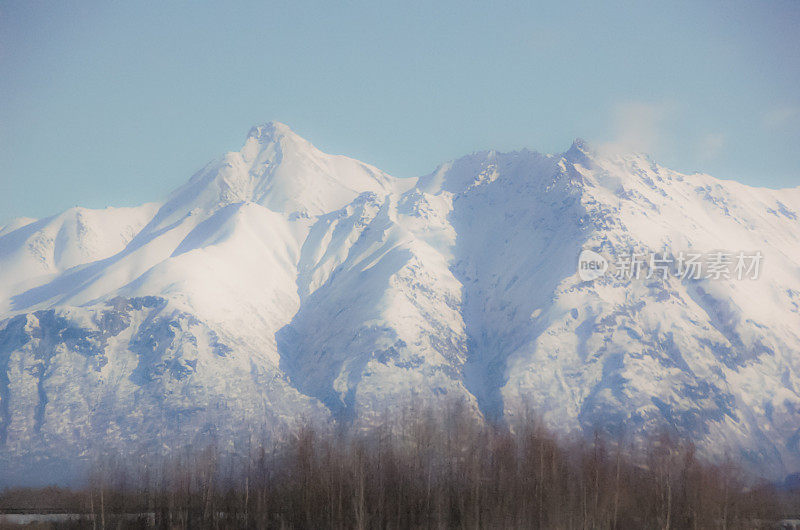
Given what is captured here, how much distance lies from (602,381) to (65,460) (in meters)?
137

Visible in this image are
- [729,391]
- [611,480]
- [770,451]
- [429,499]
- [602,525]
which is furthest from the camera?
[729,391]

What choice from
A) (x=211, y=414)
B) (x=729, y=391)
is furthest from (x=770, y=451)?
(x=211, y=414)

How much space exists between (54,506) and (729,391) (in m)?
164

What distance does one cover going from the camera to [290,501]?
83125 millimetres

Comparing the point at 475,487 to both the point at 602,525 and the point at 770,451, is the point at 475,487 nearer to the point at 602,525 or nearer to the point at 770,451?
the point at 602,525

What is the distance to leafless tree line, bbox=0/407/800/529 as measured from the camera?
77188mm

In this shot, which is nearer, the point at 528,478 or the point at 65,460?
the point at 528,478

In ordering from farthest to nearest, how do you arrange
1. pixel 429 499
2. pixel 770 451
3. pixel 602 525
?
pixel 770 451, pixel 429 499, pixel 602 525

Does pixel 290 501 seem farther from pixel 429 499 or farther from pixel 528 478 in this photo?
pixel 528 478

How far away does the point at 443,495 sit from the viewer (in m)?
81.9

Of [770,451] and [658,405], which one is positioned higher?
[658,405]

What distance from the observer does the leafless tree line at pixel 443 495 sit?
77188mm

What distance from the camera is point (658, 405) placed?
18762cm

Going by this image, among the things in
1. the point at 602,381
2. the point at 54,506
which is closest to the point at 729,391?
the point at 602,381
